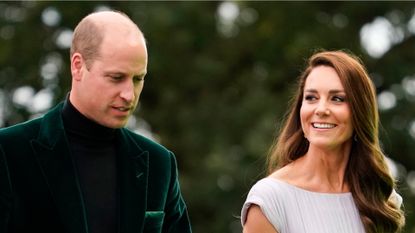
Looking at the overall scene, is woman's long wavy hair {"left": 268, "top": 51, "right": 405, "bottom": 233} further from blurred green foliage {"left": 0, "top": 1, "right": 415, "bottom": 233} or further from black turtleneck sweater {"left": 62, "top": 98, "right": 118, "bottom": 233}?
blurred green foliage {"left": 0, "top": 1, "right": 415, "bottom": 233}


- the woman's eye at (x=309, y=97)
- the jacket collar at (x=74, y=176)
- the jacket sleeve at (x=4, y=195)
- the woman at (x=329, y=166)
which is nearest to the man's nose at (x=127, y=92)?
the jacket collar at (x=74, y=176)

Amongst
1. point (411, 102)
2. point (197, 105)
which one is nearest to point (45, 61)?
point (197, 105)

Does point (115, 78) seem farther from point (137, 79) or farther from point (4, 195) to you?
point (4, 195)

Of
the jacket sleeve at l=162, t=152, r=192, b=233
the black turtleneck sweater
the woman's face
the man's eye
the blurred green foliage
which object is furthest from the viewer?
the blurred green foliage

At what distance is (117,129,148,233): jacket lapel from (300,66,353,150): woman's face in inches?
39.9

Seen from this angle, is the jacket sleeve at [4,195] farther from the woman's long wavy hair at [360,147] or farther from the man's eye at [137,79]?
the woman's long wavy hair at [360,147]

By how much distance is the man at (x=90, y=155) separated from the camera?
512 cm

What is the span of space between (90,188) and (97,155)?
158 mm

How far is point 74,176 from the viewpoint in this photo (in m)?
5.25

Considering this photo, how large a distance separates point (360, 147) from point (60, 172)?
72.3 inches

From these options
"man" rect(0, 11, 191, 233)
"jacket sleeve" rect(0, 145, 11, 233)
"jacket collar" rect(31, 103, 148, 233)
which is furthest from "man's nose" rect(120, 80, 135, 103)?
"jacket sleeve" rect(0, 145, 11, 233)

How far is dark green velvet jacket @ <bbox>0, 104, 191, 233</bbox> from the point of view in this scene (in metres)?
5.11

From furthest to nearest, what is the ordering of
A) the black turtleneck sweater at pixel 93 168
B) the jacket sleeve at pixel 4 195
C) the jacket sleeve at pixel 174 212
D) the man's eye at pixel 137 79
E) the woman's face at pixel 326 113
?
the woman's face at pixel 326 113 < the jacket sleeve at pixel 174 212 < the black turtleneck sweater at pixel 93 168 < the man's eye at pixel 137 79 < the jacket sleeve at pixel 4 195

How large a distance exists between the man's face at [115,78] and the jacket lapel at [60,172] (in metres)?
0.22
